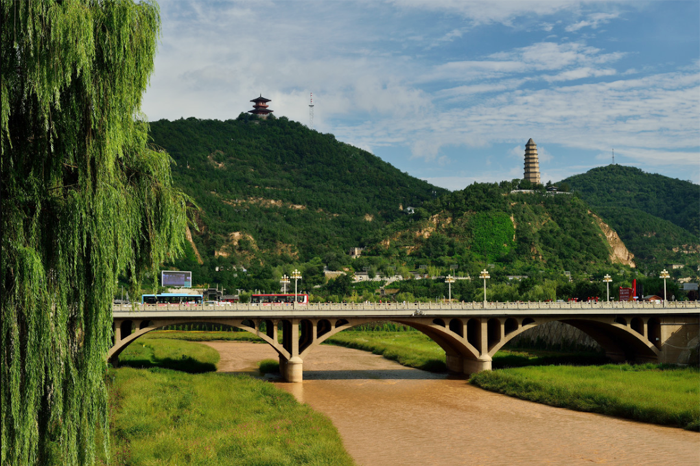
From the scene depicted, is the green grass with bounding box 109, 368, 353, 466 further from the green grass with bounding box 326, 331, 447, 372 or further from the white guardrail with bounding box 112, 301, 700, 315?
the green grass with bounding box 326, 331, 447, 372

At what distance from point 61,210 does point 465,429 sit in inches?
1066

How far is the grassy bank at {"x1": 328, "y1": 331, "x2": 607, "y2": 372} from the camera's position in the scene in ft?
190

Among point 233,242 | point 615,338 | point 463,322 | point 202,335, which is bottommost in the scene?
point 202,335

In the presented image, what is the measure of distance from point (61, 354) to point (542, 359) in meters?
51.9

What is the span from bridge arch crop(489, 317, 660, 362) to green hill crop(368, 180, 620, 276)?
7374cm

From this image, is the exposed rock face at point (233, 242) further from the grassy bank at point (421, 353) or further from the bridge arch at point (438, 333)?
the bridge arch at point (438, 333)

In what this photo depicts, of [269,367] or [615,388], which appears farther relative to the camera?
[269,367]

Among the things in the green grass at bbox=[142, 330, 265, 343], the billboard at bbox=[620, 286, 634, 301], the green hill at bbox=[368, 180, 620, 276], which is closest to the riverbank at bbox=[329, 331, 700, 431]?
the billboard at bbox=[620, 286, 634, 301]

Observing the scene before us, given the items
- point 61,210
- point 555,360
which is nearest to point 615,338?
point 555,360

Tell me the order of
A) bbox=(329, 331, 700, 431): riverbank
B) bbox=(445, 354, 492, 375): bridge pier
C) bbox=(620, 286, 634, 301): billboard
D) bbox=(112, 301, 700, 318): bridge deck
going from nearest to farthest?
bbox=(329, 331, 700, 431): riverbank
bbox=(112, 301, 700, 318): bridge deck
bbox=(445, 354, 492, 375): bridge pier
bbox=(620, 286, 634, 301): billboard

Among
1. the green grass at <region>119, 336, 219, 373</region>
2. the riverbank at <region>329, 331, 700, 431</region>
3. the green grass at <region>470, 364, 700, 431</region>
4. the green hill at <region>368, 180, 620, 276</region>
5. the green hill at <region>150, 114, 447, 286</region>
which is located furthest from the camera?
the green hill at <region>150, 114, 447, 286</region>

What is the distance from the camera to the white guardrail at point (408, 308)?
46.8 meters

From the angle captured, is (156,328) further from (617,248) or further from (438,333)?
(617,248)

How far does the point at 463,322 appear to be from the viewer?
51031 millimetres
